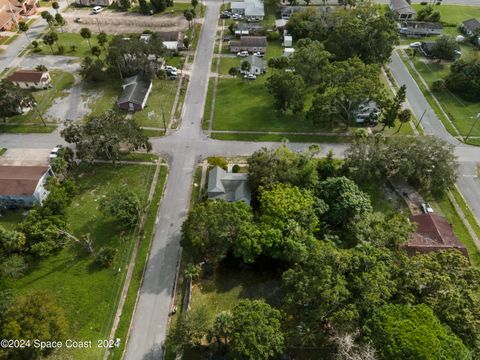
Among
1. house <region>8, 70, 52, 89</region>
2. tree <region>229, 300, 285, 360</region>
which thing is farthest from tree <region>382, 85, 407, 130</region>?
house <region>8, 70, 52, 89</region>

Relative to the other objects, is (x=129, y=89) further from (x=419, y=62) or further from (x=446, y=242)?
(x=419, y=62)

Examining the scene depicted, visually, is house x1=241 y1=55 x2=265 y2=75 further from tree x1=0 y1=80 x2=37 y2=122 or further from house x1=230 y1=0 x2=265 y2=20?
tree x1=0 y1=80 x2=37 y2=122

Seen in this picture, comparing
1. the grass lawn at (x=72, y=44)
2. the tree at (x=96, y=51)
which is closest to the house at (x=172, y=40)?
the grass lawn at (x=72, y=44)

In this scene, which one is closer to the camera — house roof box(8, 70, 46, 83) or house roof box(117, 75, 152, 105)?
house roof box(117, 75, 152, 105)

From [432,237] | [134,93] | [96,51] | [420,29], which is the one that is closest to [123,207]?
[134,93]

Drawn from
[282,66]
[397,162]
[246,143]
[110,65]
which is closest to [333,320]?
[397,162]

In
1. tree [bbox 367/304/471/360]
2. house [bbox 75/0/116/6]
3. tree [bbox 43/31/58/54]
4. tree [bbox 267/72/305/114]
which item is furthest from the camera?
house [bbox 75/0/116/6]

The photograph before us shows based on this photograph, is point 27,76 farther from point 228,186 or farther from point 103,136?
point 228,186
